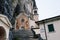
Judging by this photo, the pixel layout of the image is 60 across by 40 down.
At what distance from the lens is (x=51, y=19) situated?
14.5 m

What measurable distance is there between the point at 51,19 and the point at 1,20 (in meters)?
7.07

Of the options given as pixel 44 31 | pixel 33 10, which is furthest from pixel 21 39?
pixel 33 10

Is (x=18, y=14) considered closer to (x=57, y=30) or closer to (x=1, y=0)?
(x=1, y=0)

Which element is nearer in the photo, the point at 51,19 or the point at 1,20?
the point at 1,20

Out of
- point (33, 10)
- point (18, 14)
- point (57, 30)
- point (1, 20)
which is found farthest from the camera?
point (33, 10)

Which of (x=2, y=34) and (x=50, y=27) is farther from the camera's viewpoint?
(x=50, y=27)

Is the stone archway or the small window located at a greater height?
the small window

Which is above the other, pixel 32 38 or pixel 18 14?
pixel 18 14

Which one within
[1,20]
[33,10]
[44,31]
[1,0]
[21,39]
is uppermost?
[33,10]

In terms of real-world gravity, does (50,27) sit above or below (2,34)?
above

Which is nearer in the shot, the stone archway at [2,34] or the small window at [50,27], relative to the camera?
the stone archway at [2,34]

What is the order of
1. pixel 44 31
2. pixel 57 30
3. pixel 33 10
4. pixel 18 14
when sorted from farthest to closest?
1. pixel 33 10
2. pixel 18 14
3. pixel 44 31
4. pixel 57 30

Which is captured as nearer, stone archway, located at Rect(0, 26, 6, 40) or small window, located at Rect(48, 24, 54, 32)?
stone archway, located at Rect(0, 26, 6, 40)

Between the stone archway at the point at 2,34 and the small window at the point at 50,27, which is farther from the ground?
the small window at the point at 50,27
